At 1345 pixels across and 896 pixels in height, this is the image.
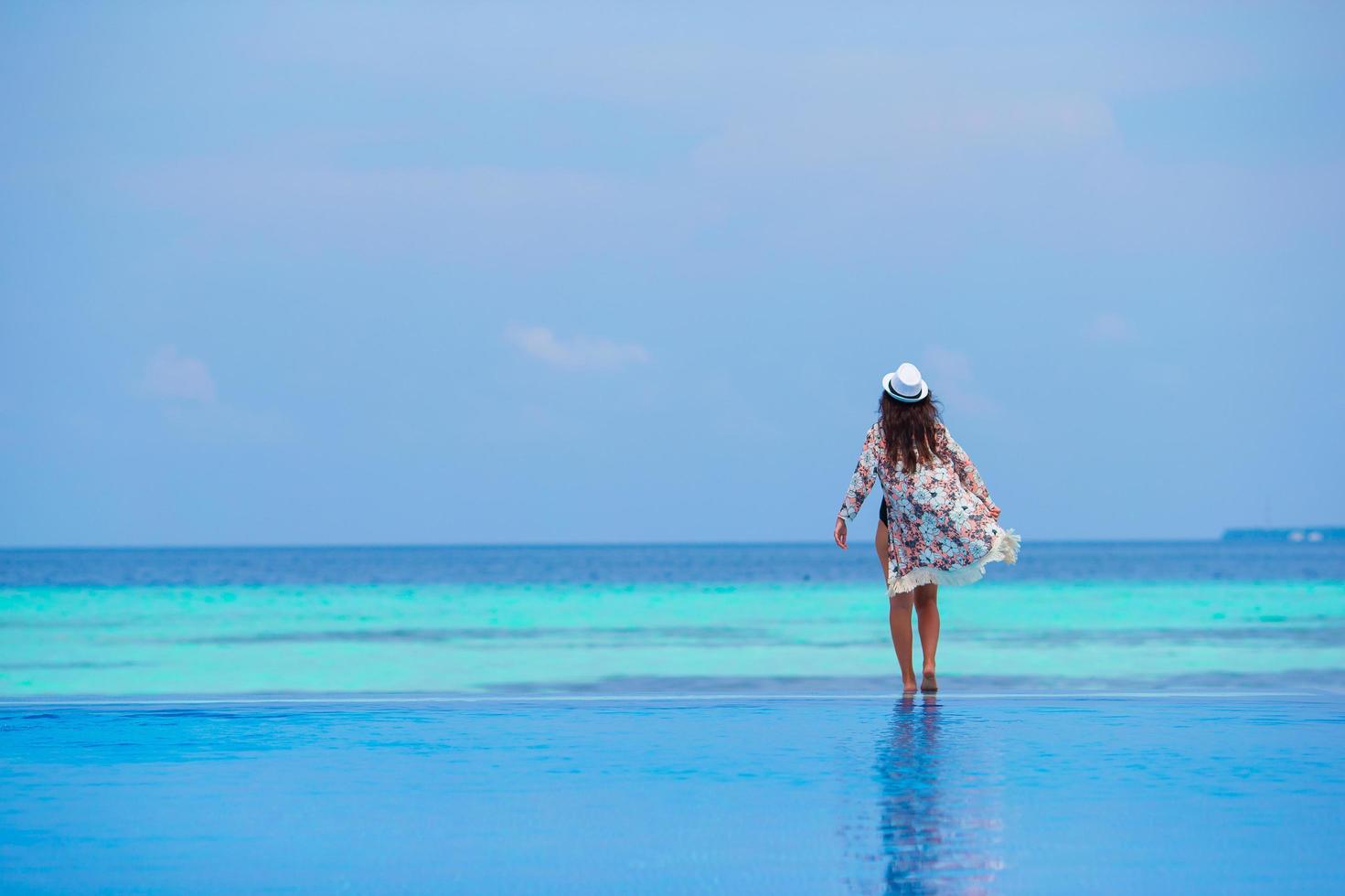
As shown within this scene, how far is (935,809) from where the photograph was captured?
4.53 meters

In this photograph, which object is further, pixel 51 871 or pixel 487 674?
pixel 487 674

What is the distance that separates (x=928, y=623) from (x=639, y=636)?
19.2 m

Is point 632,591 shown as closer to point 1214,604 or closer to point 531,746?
point 1214,604

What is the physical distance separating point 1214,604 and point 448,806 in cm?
3724

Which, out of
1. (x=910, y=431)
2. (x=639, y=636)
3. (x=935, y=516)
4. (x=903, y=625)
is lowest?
(x=639, y=636)

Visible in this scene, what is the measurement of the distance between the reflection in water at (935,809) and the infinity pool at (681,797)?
0.01 m

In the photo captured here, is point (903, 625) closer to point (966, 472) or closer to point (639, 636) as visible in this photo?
point (966, 472)

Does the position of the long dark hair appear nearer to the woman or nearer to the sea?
the woman

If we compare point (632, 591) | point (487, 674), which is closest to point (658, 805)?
point (487, 674)

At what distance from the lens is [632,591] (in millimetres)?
50781

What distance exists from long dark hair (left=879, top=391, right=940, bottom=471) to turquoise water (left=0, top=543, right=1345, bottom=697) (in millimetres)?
4020

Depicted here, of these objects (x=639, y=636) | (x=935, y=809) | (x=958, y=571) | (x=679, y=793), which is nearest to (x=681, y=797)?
(x=679, y=793)

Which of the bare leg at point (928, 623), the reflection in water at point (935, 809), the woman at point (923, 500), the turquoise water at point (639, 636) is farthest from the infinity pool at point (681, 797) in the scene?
the turquoise water at point (639, 636)

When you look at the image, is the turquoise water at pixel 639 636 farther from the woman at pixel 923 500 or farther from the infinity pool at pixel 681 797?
the infinity pool at pixel 681 797
